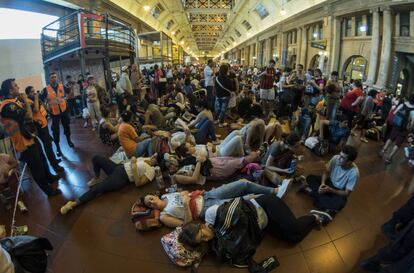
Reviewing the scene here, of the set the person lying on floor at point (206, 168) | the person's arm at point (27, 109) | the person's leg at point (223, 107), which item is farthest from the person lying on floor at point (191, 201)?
the person's leg at point (223, 107)

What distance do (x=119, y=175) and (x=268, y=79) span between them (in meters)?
5.89

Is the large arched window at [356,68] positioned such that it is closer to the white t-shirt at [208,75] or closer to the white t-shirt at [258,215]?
the white t-shirt at [208,75]

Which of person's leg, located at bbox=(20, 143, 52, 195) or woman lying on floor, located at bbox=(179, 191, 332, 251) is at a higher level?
person's leg, located at bbox=(20, 143, 52, 195)

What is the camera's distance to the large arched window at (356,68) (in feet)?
39.5

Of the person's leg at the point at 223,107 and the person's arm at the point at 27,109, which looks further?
the person's leg at the point at 223,107

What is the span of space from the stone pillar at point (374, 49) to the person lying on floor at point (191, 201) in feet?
32.9

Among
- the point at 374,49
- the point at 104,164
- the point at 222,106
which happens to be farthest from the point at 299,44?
the point at 104,164

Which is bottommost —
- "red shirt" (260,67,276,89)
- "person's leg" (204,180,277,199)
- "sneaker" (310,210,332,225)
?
"sneaker" (310,210,332,225)

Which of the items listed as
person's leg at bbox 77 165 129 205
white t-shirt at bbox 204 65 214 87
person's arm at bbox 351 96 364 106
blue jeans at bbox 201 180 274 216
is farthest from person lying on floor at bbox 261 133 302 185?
white t-shirt at bbox 204 65 214 87

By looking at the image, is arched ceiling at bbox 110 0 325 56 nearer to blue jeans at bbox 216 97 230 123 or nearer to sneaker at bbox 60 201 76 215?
blue jeans at bbox 216 97 230 123

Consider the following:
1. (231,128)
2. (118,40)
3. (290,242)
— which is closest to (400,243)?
(290,242)

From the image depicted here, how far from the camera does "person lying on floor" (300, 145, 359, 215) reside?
3.21 metres

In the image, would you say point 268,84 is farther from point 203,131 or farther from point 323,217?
point 323,217

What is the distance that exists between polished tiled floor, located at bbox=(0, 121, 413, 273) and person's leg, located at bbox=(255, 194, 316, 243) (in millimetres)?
143
